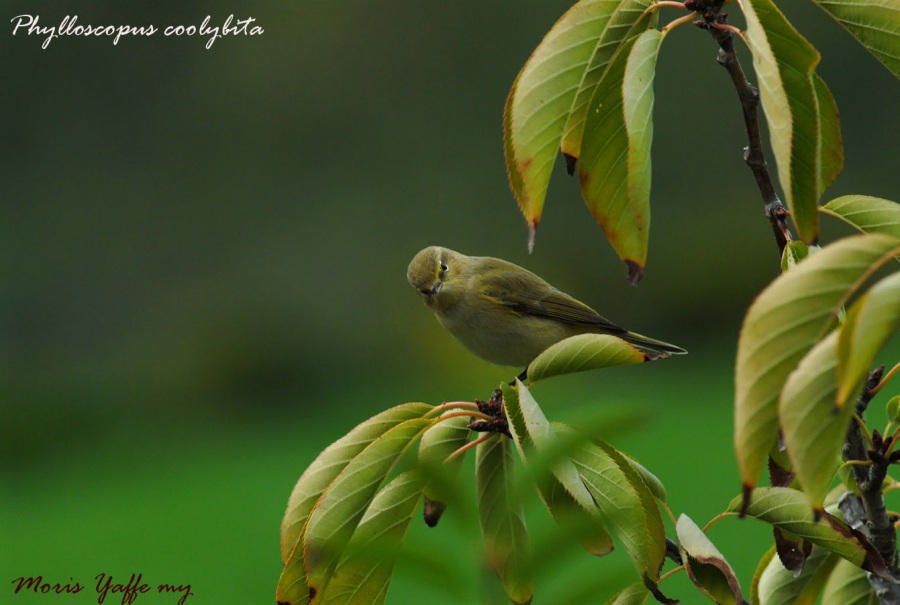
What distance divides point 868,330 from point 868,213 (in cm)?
73

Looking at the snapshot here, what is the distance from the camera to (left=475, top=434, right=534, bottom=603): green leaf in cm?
102

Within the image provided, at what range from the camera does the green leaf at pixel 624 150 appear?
1.16m

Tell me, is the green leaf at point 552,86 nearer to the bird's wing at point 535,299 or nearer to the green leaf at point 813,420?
the green leaf at point 813,420

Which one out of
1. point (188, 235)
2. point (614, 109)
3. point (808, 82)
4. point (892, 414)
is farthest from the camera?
point (188, 235)

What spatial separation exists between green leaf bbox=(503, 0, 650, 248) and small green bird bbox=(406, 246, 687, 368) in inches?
80.1

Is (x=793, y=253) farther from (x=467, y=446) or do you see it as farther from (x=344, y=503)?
(x=344, y=503)

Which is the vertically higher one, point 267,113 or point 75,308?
point 267,113

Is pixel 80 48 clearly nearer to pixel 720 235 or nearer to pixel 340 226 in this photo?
pixel 340 226

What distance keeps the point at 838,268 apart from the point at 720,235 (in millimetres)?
9180

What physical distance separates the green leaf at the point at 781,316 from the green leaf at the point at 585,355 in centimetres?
46

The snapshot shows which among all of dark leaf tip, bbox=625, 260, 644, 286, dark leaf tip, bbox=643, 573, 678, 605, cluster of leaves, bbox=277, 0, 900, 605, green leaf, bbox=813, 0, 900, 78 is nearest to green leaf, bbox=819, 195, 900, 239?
cluster of leaves, bbox=277, 0, 900, 605

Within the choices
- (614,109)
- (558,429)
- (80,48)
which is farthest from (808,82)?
(80,48)

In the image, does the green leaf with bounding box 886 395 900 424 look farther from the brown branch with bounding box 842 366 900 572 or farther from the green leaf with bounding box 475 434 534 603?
the green leaf with bounding box 475 434 534 603

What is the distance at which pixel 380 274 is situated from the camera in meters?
9.70
